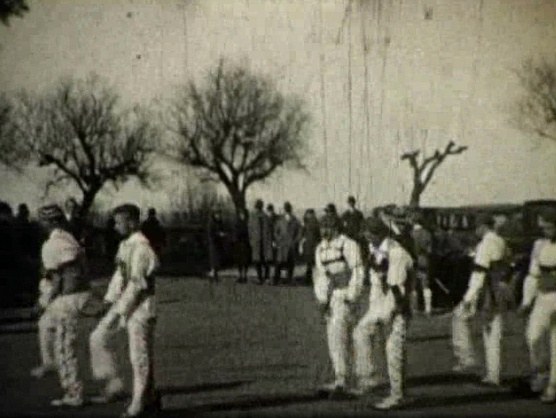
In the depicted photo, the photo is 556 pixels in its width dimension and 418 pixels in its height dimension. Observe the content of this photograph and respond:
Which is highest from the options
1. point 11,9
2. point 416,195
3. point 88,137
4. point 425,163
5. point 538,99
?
point 11,9

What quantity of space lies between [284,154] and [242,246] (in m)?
1.02

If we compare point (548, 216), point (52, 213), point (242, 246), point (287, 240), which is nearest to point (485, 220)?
point (548, 216)

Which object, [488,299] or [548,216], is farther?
[488,299]

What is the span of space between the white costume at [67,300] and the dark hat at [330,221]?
1.19 meters

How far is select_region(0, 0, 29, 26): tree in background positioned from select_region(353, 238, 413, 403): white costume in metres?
2.17

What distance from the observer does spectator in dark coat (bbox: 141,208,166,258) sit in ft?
14.2

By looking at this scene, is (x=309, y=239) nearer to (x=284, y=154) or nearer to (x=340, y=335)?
(x=284, y=154)

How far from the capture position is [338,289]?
167 inches

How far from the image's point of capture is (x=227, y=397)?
4.24m

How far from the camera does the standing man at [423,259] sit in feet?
16.1

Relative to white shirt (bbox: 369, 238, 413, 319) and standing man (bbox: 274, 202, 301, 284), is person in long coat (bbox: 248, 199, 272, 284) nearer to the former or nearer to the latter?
standing man (bbox: 274, 202, 301, 284)

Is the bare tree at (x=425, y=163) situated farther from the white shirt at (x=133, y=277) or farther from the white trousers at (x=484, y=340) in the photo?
the white shirt at (x=133, y=277)

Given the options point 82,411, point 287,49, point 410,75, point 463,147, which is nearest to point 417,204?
point 463,147

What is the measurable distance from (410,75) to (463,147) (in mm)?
467
